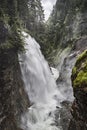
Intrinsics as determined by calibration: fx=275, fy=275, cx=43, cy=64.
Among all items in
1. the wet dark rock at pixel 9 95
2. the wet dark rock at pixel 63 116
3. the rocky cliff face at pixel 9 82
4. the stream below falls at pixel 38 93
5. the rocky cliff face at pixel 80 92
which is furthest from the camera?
the stream below falls at pixel 38 93

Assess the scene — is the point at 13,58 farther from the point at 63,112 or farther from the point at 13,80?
the point at 63,112

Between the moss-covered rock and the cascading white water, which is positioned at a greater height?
the moss-covered rock

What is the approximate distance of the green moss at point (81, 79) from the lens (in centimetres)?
839

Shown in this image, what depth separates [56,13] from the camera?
202 feet

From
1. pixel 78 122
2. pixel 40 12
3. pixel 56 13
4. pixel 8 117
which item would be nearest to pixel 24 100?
pixel 8 117

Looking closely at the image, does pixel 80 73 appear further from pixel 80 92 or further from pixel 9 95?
pixel 9 95

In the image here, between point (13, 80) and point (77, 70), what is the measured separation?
10397 mm

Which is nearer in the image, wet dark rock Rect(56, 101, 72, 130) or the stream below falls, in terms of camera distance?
wet dark rock Rect(56, 101, 72, 130)

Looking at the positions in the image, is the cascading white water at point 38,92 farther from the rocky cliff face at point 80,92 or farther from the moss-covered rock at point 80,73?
the moss-covered rock at point 80,73

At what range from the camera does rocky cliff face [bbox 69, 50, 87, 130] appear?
27.4 feet

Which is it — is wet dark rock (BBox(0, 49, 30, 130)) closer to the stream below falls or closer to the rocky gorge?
the rocky gorge

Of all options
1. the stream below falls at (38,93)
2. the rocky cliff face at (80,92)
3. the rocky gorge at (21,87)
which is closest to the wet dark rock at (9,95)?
the rocky gorge at (21,87)

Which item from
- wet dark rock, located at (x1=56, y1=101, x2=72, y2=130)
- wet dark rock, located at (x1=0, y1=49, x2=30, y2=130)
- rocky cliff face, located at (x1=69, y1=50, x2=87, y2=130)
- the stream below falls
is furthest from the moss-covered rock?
the stream below falls

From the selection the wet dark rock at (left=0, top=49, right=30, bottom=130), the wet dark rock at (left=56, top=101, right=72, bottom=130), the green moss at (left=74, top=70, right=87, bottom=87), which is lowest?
the wet dark rock at (left=56, top=101, right=72, bottom=130)
